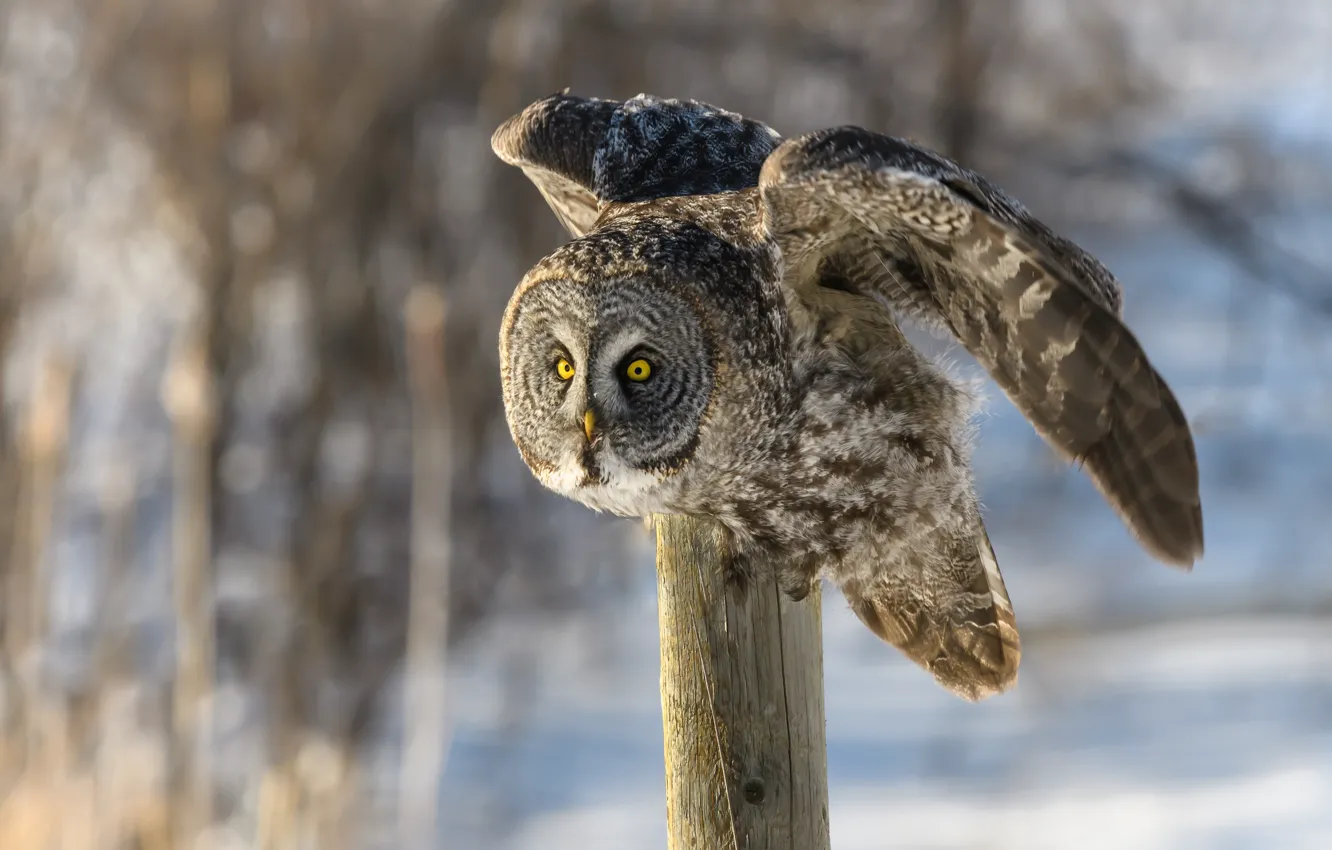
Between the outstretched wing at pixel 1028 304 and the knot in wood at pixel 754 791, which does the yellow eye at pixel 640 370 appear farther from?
the knot in wood at pixel 754 791

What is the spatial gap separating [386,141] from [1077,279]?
174 inches

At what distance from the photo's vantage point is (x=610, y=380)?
6.86ft

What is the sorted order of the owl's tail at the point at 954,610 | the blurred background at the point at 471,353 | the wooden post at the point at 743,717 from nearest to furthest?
the wooden post at the point at 743,717 < the owl's tail at the point at 954,610 < the blurred background at the point at 471,353

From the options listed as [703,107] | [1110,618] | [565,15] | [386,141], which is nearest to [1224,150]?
[1110,618]

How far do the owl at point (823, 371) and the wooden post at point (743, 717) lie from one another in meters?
0.06

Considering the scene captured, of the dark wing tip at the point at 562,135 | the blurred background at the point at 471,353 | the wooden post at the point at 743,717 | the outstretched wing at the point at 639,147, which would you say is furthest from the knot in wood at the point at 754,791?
the blurred background at the point at 471,353

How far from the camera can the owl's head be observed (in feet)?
6.55

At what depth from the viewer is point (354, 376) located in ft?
18.7

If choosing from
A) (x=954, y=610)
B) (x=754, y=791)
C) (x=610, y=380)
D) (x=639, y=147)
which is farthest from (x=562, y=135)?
(x=754, y=791)

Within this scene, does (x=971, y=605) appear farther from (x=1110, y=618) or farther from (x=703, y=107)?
(x=1110, y=618)

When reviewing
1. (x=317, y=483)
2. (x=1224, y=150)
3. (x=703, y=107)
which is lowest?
(x=703, y=107)

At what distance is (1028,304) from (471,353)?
13.7 ft

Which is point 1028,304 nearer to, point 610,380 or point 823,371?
point 823,371

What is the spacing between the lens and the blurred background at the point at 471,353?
5082 mm
